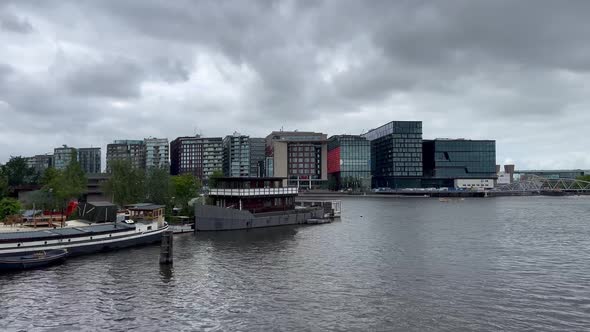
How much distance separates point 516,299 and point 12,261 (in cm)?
4612

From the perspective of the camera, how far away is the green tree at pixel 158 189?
3327 inches

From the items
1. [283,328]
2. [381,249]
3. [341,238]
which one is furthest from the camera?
[341,238]

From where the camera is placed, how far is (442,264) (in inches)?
1818

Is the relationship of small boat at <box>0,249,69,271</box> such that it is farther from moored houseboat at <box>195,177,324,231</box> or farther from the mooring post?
moored houseboat at <box>195,177,324,231</box>

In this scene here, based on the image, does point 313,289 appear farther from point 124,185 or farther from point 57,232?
point 124,185

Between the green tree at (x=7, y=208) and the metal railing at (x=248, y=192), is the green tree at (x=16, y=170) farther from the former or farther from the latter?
the metal railing at (x=248, y=192)

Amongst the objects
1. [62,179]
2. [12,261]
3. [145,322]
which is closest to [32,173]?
[62,179]

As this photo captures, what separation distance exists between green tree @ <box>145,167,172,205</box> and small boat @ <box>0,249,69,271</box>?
127 feet

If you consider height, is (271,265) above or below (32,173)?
below

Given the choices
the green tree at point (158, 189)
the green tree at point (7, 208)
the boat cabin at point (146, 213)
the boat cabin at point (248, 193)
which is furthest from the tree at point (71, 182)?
the boat cabin at point (248, 193)

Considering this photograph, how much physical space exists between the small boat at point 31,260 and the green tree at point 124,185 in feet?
120

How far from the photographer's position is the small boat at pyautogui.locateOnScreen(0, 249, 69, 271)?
41.6 metres

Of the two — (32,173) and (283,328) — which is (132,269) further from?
(32,173)

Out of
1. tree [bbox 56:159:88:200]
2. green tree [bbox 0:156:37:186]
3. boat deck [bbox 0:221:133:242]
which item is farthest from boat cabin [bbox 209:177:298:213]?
green tree [bbox 0:156:37:186]
